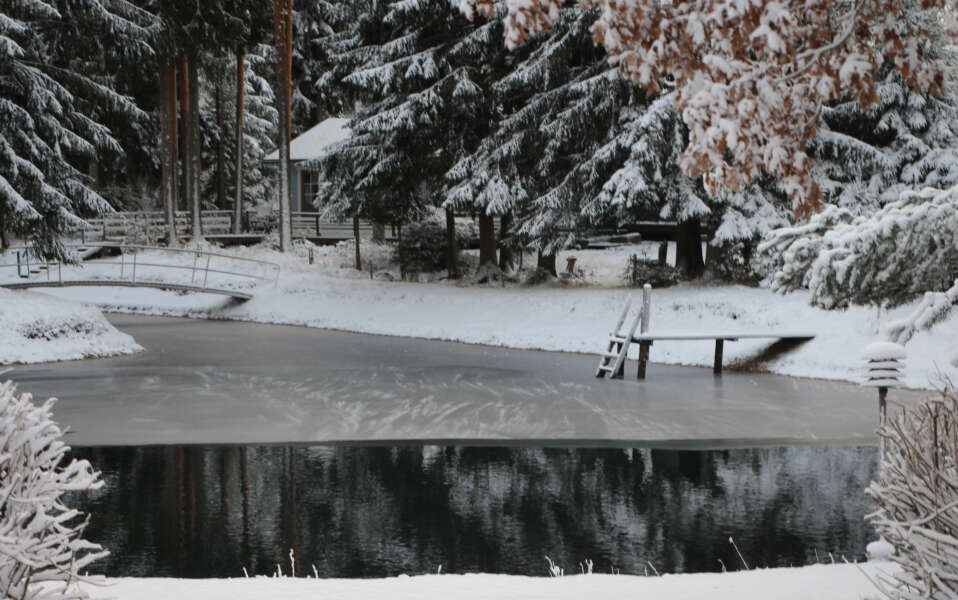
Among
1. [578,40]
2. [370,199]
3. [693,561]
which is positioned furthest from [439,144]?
[693,561]

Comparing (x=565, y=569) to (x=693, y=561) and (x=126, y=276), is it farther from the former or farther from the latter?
(x=126, y=276)

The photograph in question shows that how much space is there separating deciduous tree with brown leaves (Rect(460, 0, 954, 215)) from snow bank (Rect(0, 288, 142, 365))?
57.5 feet

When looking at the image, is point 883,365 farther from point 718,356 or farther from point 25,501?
point 718,356

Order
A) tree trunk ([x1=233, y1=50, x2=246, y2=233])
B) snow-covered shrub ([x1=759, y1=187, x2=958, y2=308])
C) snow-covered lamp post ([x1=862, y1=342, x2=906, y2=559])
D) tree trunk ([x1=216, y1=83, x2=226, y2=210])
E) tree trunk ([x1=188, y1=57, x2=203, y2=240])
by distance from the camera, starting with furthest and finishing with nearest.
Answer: tree trunk ([x1=216, y1=83, x2=226, y2=210]) < tree trunk ([x1=233, y1=50, x2=246, y2=233]) < tree trunk ([x1=188, y1=57, x2=203, y2=240]) < snow-covered lamp post ([x1=862, y1=342, x2=906, y2=559]) < snow-covered shrub ([x1=759, y1=187, x2=958, y2=308])

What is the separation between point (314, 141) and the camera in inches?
1882

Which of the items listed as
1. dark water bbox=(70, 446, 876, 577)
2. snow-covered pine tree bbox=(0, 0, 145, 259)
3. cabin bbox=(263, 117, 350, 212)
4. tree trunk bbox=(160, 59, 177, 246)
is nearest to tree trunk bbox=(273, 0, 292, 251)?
tree trunk bbox=(160, 59, 177, 246)

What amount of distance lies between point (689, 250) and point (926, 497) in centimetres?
2471

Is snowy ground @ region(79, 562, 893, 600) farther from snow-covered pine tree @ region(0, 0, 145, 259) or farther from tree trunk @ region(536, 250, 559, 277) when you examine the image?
tree trunk @ region(536, 250, 559, 277)

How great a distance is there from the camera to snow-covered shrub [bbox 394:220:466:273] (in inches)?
1372

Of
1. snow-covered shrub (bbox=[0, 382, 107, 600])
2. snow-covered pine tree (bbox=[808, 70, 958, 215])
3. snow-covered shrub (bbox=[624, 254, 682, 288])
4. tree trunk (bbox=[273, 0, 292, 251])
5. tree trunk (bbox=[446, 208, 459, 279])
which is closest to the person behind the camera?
snow-covered shrub (bbox=[0, 382, 107, 600])

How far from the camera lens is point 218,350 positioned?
77.9 feet

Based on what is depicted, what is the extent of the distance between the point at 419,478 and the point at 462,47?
18983mm

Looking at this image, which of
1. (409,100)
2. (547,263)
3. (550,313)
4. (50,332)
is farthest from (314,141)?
(50,332)

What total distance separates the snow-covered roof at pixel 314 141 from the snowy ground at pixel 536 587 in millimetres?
41390
